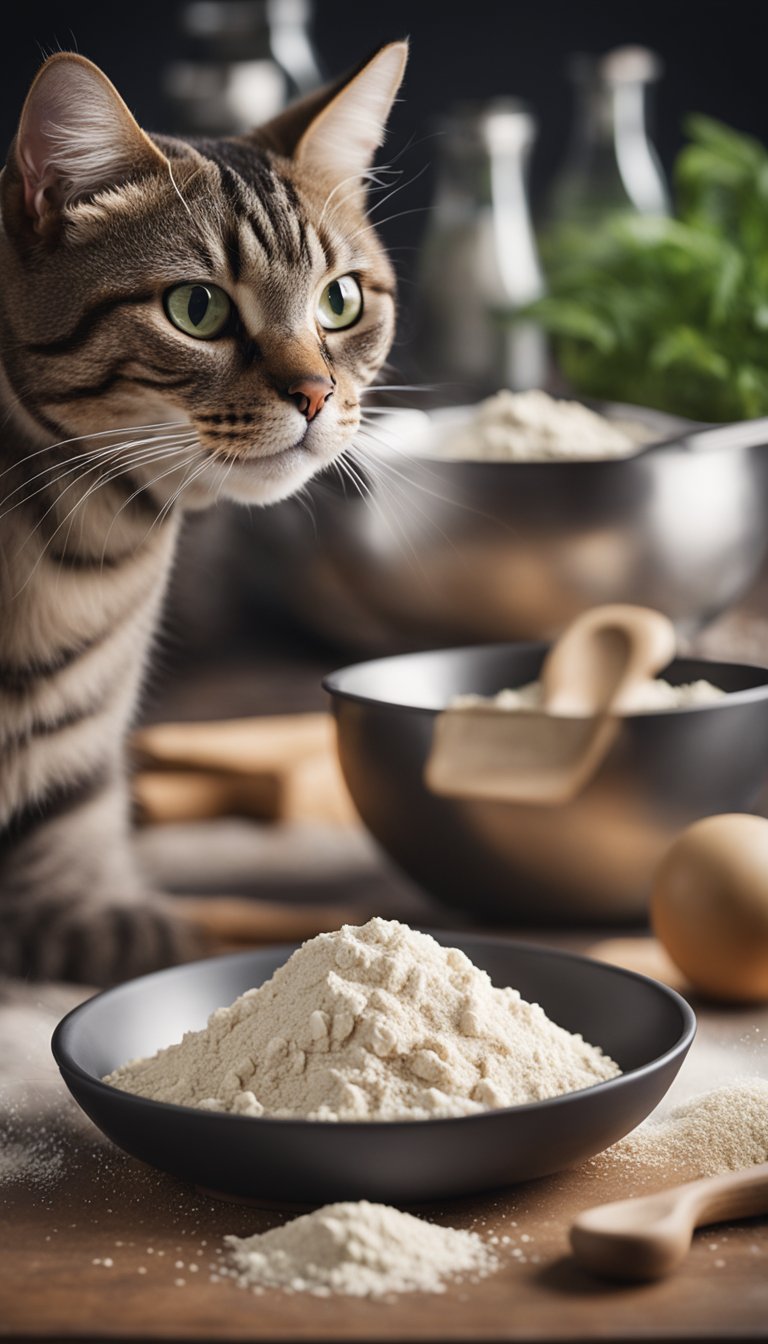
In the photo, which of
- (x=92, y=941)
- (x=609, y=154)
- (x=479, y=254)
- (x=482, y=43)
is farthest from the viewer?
(x=482, y=43)

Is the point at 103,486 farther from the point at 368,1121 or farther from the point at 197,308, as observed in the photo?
the point at 368,1121

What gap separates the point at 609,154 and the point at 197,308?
4.08 feet

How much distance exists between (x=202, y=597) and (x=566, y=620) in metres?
0.45

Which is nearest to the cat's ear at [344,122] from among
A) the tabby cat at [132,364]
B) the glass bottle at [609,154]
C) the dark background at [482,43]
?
the tabby cat at [132,364]

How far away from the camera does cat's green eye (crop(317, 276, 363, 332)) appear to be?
968 mm

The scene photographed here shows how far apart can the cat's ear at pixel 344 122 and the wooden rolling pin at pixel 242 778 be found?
0.47 metres

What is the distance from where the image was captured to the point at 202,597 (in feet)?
5.58

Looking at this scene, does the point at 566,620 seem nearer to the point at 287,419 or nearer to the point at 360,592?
the point at 360,592

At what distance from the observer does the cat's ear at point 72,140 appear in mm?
825

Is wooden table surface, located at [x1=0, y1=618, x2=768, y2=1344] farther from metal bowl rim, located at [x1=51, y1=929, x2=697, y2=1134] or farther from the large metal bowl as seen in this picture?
the large metal bowl

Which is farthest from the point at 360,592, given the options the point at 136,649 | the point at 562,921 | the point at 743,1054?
the point at 743,1054

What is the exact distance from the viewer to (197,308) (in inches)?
35.4

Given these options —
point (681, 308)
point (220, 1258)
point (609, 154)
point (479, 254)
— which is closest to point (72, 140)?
point (220, 1258)

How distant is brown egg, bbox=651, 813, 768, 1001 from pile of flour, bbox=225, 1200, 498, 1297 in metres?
0.32
